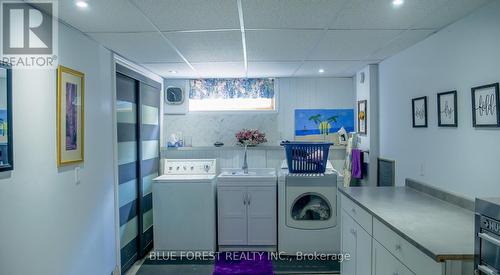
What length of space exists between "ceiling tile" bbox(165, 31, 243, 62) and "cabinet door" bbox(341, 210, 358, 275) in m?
1.73

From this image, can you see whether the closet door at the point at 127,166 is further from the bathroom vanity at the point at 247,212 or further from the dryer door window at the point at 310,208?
the dryer door window at the point at 310,208

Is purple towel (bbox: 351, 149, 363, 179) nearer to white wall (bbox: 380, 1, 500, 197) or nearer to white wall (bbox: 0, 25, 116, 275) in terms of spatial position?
white wall (bbox: 380, 1, 500, 197)

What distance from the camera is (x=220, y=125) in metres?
4.46

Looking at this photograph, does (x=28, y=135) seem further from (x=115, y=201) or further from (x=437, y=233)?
(x=437, y=233)

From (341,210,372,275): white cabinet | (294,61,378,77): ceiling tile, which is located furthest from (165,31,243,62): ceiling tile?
(341,210,372,275): white cabinet

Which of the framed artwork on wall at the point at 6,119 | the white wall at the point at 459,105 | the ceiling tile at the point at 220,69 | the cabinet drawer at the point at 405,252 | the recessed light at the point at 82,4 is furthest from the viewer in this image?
the ceiling tile at the point at 220,69

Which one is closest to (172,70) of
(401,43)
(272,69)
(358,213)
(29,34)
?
(272,69)

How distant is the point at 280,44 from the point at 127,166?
6.66ft

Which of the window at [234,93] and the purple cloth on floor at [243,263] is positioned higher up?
the window at [234,93]

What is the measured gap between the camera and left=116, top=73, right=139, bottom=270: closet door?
3262mm

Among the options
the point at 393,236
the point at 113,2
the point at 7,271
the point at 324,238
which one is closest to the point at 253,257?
the point at 324,238

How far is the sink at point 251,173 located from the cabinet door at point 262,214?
0.53ft

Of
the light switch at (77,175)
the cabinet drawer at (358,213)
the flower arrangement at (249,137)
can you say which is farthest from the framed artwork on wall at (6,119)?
the flower arrangement at (249,137)

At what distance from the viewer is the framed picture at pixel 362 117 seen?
12.6 ft
